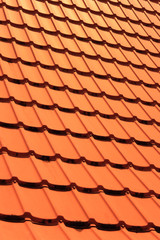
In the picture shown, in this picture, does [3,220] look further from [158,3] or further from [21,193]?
[158,3]

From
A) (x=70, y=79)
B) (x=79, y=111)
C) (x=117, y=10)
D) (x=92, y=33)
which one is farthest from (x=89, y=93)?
(x=117, y=10)

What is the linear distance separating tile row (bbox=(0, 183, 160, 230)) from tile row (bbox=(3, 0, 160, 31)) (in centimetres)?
226

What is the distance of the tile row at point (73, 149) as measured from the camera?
9.92 feet

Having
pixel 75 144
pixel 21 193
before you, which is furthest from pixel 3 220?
pixel 75 144

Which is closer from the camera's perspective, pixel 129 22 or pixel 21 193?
pixel 21 193

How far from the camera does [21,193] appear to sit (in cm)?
266

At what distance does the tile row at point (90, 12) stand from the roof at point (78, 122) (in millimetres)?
12

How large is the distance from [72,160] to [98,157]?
0.67ft

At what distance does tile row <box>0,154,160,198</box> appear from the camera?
279 cm

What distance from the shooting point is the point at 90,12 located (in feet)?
16.7

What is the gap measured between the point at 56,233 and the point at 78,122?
115 cm

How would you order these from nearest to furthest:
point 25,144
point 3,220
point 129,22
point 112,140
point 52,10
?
1. point 3,220
2. point 25,144
3. point 112,140
4. point 52,10
5. point 129,22

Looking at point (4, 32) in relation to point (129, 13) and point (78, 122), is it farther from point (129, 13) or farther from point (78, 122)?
point (129, 13)

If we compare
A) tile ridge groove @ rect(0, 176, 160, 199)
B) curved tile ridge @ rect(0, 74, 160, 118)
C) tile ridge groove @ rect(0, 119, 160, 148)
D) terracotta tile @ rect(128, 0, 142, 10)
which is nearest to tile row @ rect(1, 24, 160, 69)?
curved tile ridge @ rect(0, 74, 160, 118)
